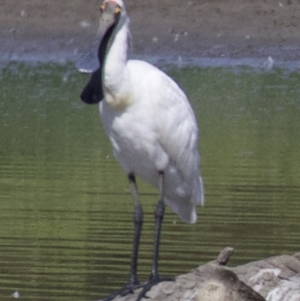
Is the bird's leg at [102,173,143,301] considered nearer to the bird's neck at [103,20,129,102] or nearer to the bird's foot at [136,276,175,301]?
the bird's foot at [136,276,175,301]

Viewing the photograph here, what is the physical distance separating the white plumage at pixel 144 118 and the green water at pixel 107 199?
1.12 m

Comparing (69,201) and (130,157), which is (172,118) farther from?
(69,201)

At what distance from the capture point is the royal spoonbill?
980 cm

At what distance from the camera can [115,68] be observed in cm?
976

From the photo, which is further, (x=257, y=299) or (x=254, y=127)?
(x=254, y=127)

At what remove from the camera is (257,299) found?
28.1ft

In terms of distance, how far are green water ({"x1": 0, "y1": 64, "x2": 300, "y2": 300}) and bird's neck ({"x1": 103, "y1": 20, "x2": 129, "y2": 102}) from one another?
1.61 meters

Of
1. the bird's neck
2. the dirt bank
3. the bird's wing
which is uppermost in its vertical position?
the bird's neck

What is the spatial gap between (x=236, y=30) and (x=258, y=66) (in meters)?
1.62

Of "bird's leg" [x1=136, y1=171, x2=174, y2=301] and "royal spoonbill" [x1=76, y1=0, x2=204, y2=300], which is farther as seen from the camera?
"royal spoonbill" [x1=76, y1=0, x2=204, y2=300]

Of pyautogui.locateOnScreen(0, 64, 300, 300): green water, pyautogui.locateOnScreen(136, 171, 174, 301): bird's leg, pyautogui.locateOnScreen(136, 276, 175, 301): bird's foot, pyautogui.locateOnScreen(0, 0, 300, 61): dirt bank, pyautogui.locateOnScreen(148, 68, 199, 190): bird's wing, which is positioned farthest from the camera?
pyautogui.locateOnScreen(0, 0, 300, 61): dirt bank

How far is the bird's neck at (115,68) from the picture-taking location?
976cm

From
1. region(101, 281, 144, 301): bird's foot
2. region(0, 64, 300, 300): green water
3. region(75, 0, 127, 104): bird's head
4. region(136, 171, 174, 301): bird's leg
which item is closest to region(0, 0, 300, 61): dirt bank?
region(0, 64, 300, 300): green water

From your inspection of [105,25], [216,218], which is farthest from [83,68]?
[216,218]
